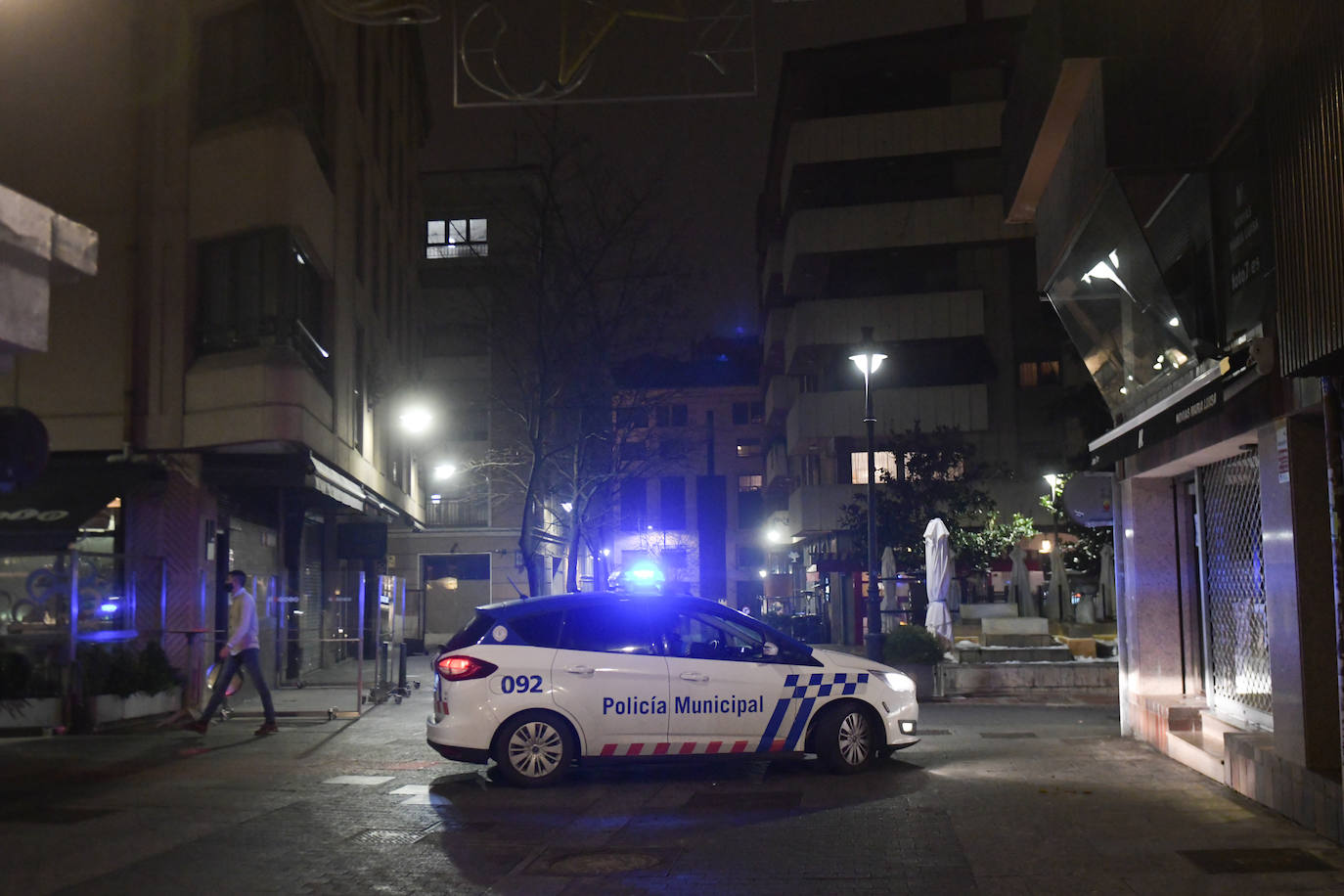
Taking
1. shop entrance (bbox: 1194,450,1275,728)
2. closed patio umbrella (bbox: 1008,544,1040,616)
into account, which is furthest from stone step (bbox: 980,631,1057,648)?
shop entrance (bbox: 1194,450,1275,728)

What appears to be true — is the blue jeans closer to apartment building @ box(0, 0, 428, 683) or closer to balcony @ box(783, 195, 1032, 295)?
apartment building @ box(0, 0, 428, 683)

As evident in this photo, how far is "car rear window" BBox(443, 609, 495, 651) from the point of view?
11.8 meters

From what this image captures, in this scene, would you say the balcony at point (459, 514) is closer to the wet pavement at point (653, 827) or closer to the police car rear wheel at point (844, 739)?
the wet pavement at point (653, 827)

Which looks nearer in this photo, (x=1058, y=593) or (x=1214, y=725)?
(x=1214, y=725)

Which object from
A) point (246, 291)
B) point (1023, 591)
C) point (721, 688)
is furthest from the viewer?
point (1023, 591)

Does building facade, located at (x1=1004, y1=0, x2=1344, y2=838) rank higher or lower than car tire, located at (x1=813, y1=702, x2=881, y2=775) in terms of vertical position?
higher

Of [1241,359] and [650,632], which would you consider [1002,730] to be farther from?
[1241,359]

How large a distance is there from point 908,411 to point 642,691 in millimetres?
30879

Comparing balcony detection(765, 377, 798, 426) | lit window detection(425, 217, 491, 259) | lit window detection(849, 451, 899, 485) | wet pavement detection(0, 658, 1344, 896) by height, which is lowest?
wet pavement detection(0, 658, 1344, 896)

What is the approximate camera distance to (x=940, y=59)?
1690 inches

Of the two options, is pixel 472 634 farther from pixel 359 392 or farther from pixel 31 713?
pixel 359 392

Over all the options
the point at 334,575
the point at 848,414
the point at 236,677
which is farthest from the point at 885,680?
the point at 848,414

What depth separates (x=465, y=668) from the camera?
38.0 ft

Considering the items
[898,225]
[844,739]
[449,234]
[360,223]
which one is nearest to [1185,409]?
[844,739]
